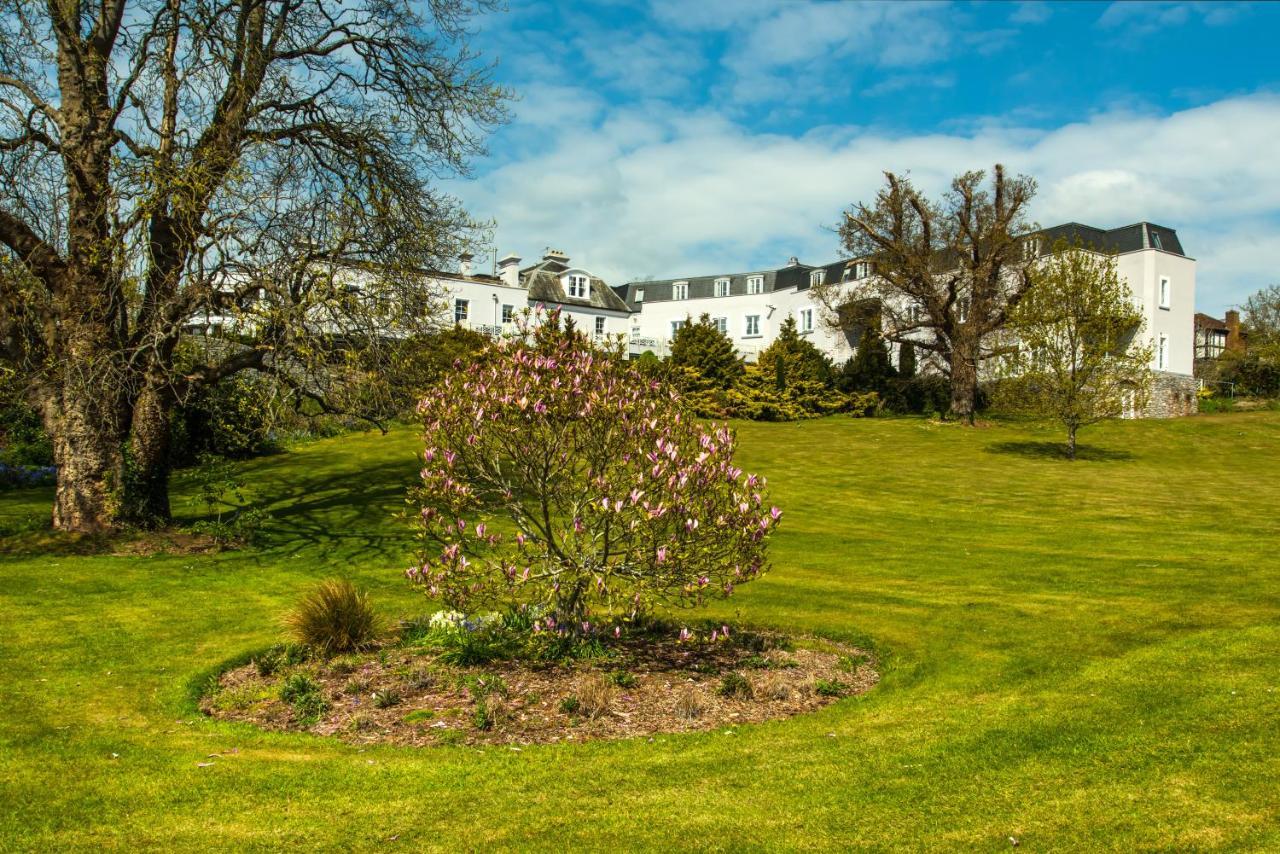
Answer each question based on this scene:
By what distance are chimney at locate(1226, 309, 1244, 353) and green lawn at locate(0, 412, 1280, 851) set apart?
8588cm

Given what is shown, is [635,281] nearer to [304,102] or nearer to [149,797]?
[304,102]

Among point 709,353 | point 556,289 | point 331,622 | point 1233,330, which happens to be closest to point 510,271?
point 556,289

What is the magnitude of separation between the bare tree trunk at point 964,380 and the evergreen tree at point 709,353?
1260 cm

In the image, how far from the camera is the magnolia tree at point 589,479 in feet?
31.2

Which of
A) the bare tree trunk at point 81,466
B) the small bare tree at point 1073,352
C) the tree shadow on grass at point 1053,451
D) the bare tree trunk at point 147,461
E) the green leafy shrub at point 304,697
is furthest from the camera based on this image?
the tree shadow on grass at point 1053,451

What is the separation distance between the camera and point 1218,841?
597cm

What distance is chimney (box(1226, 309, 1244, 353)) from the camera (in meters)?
91.8

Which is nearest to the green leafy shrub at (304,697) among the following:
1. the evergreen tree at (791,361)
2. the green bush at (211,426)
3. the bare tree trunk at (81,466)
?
the bare tree trunk at (81,466)

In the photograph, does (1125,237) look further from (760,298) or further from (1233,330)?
(1233,330)

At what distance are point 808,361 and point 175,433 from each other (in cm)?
3761

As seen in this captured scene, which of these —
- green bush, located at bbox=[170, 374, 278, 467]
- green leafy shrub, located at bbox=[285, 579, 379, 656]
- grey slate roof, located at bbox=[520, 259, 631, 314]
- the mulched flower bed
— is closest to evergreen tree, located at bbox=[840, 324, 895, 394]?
grey slate roof, located at bbox=[520, 259, 631, 314]

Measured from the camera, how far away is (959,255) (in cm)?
5172

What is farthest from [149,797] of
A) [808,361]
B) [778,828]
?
[808,361]

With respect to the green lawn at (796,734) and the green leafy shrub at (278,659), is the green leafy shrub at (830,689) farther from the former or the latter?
the green leafy shrub at (278,659)
